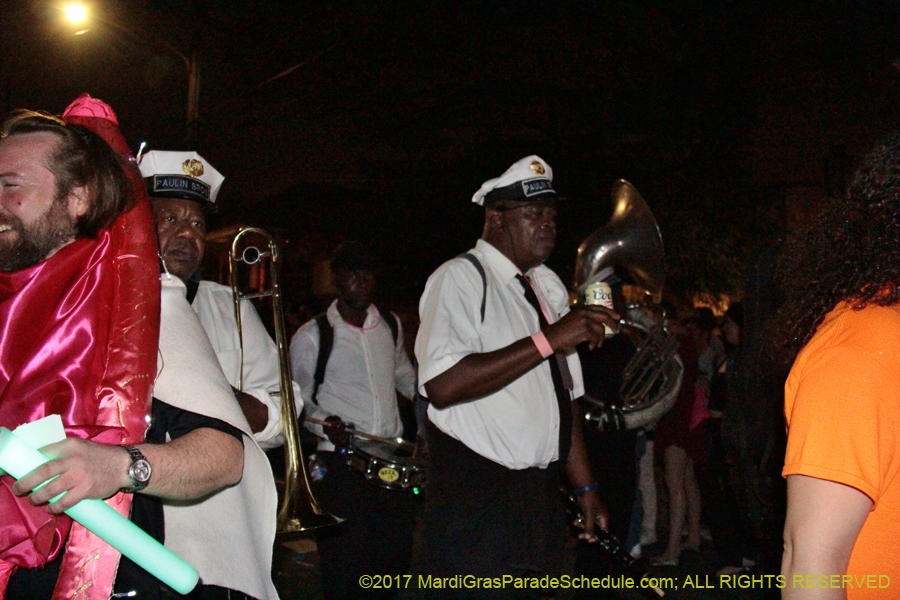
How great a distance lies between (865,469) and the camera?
1587 mm

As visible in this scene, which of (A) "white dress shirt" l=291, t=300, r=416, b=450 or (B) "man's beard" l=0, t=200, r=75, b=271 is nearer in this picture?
(B) "man's beard" l=0, t=200, r=75, b=271

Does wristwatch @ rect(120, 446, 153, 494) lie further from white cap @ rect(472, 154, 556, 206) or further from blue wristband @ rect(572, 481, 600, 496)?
blue wristband @ rect(572, 481, 600, 496)

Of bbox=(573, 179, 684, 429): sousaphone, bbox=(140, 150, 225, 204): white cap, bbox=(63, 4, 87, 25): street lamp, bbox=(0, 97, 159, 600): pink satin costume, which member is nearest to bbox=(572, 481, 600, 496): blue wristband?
bbox=(573, 179, 684, 429): sousaphone

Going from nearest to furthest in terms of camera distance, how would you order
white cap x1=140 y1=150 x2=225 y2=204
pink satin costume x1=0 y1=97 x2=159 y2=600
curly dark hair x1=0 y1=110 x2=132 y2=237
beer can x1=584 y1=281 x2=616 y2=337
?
pink satin costume x1=0 y1=97 x2=159 y2=600 < curly dark hair x1=0 y1=110 x2=132 y2=237 < white cap x1=140 y1=150 x2=225 y2=204 < beer can x1=584 y1=281 x2=616 y2=337

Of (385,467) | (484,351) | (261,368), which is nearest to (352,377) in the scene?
(385,467)

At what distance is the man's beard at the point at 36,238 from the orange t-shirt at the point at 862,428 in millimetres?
1776

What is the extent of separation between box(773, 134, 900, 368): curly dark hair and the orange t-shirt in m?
0.10

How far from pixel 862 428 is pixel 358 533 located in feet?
12.2

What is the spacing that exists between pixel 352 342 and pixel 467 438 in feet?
7.13

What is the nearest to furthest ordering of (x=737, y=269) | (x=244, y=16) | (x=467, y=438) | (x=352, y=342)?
(x=467, y=438) < (x=352, y=342) < (x=737, y=269) < (x=244, y=16)

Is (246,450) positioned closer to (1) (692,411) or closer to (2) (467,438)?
(2) (467,438)

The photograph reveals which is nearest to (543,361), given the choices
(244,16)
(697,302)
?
(697,302)

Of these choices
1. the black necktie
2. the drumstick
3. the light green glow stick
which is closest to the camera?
the light green glow stick

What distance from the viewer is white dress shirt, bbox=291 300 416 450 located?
16.9 feet
